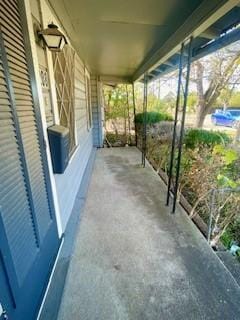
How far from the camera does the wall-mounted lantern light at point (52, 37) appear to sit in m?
1.63

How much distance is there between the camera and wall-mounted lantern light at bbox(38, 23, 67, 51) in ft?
5.33

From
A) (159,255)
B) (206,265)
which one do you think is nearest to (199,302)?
(206,265)

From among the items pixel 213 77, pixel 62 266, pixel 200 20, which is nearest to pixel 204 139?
pixel 200 20

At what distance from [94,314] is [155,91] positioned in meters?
8.54

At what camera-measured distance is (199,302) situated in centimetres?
149

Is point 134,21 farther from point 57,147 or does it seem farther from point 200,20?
point 57,147

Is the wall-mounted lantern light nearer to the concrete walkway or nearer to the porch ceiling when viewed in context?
the porch ceiling

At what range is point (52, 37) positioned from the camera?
1.68 meters

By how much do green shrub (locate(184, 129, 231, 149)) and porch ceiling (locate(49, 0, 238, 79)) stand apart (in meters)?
1.61

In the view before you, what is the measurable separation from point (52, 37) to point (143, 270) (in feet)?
7.57

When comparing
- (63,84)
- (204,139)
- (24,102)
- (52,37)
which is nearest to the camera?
(24,102)

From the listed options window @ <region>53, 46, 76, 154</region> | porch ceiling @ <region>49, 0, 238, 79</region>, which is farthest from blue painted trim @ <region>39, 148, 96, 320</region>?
porch ceiling @ <region>49, 0, 238, 79</region>

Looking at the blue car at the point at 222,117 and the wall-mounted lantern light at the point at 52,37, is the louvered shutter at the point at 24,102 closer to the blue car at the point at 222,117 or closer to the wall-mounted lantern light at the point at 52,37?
the wall-mounted lantern light at the point at 52,37

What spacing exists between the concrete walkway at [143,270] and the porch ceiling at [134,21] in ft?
7.39
